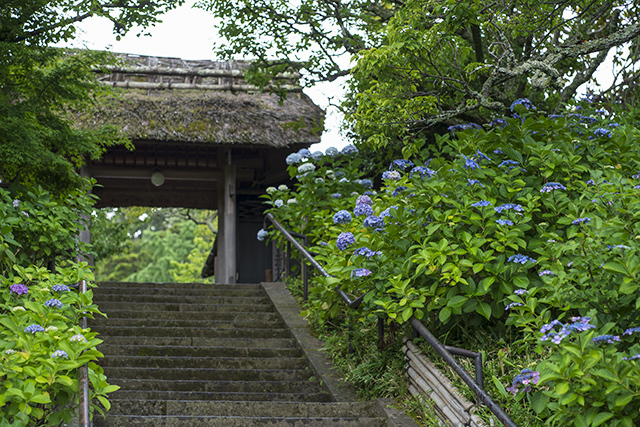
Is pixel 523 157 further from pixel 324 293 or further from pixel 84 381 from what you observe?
pixel 84 381

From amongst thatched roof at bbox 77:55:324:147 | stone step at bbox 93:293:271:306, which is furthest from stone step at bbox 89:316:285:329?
thatched roof at bbox 77:55:324:147

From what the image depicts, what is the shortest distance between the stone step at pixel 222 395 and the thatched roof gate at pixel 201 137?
251 inches

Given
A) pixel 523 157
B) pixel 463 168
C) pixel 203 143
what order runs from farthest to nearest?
1. pixel 203 143
2. pixel 523 157
3. pixel 463 168

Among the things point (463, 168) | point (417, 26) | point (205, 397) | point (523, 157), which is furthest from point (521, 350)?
point (417, 26)

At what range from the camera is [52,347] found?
336 centimetres

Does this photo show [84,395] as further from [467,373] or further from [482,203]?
[482,203]

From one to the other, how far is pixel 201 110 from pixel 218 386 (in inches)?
278

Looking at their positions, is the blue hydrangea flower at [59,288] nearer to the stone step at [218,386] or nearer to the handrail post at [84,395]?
the handrail post at [84,395]

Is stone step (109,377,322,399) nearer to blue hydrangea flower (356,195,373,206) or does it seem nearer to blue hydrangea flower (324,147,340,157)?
blue hydrangea flower (356,195,373,206)

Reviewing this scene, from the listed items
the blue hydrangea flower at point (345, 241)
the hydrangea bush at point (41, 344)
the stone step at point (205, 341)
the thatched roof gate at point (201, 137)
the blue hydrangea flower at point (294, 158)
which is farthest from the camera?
the thatched roof gate at point (201, 137)

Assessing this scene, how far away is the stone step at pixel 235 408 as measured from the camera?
14.3 feet

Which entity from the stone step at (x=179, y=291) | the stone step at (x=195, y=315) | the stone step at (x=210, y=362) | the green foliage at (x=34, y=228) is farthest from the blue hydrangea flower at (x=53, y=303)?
the stone step at (x=179, y=291)

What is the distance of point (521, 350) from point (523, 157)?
185 cm

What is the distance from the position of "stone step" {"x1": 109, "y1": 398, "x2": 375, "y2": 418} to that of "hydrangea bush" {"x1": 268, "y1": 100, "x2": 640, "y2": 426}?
720 millimetres
